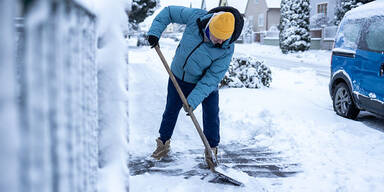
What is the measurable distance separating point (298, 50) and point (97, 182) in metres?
22.5

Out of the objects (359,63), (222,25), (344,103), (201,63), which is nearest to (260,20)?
(344,103)

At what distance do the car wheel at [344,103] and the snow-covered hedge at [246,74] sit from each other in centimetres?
217

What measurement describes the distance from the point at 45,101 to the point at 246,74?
7102mm

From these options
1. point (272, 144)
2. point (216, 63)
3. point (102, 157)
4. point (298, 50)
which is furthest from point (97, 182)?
point (298, 50)

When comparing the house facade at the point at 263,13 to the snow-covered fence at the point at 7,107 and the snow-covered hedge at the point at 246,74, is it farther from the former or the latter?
the snow-covered fence at the point at 7,107

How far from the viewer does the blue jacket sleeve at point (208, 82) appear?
3.41m

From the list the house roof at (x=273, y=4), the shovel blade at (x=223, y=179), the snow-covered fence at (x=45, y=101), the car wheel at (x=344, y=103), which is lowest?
the shovel blade at (x=223, y=179)

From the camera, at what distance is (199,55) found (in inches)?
137

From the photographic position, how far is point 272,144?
14.2 feet

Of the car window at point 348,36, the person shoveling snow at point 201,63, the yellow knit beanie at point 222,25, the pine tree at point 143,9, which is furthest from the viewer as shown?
the pine tree at point 143,9

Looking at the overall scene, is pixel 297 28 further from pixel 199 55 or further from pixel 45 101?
pixel 45 101

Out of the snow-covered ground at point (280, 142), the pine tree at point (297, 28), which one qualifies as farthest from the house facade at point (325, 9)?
the snow-covered ground at point (280, 142)

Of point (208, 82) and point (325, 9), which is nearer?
point (208, 82)

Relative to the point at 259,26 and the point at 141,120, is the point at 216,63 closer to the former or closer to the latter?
the point at 141,120
